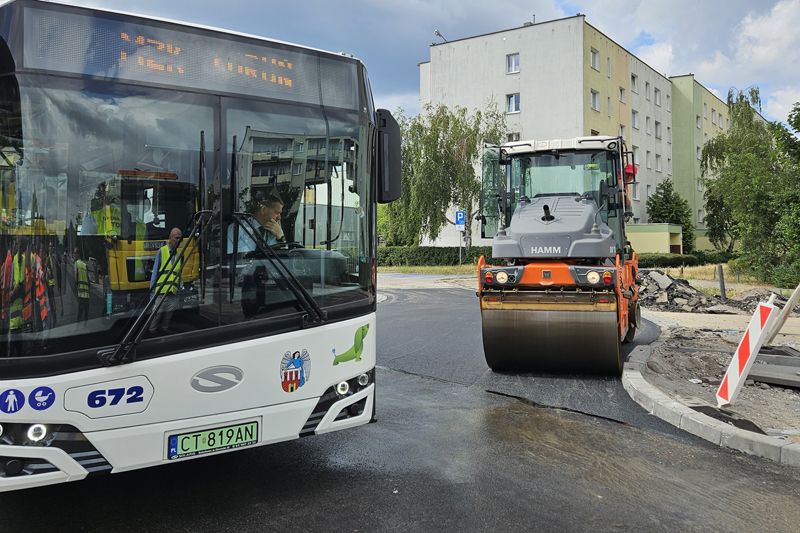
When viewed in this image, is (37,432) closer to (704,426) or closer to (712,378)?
(704,426)

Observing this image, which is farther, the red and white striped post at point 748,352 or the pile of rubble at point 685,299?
the pile of rubble at point 685,299

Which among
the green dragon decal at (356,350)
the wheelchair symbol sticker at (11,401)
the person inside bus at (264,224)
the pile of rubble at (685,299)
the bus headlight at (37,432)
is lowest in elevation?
the pile of rubble at (685,299)

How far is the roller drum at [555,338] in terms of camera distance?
729 cm

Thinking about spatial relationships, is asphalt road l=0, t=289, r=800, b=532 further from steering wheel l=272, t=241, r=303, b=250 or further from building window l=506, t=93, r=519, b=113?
building window l=506, t=93, r=519, b=113

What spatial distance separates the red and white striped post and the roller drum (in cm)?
142

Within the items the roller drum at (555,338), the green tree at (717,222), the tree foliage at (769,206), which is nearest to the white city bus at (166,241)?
the roller drum at (555,338)

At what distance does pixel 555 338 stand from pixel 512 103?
3483cm

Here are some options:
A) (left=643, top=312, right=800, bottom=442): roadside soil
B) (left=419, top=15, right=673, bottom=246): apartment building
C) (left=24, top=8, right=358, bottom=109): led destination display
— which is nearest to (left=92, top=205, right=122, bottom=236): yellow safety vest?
(left=24, top=8, right=358, bottom=109): led destination display

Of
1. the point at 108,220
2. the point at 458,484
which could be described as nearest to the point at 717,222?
the point at 458,484

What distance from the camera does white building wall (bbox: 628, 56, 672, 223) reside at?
45625 mm

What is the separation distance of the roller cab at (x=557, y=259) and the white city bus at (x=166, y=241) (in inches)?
139

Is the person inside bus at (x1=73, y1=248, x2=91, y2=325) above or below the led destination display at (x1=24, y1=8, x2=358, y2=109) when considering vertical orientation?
below

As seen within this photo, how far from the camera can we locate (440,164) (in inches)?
1447

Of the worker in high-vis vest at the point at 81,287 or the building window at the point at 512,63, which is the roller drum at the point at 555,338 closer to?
the worker in high-vis vest at the point at 81,287
